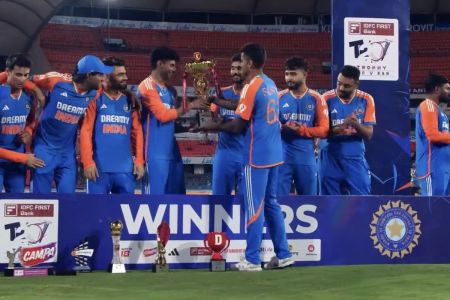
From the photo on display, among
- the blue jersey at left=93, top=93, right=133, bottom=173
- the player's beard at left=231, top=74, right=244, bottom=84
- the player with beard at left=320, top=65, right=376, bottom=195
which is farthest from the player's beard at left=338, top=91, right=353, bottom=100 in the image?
the blue jersey at left=93, top=93, right=133, bottom=173

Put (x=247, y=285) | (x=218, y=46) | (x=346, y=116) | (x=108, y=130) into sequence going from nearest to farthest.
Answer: (x=247, y=285) → (x=108, y=130) → (x=346, y=116) → (x=218, y=46)

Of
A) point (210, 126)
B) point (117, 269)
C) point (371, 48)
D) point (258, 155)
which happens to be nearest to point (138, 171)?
point (210, 126)

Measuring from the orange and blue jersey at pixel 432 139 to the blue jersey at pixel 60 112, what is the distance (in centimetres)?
396

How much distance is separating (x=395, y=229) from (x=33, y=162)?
12.2 ft

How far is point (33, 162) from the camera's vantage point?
8.20 metres

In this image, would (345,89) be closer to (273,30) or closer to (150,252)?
(150,252)

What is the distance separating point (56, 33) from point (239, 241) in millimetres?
25733

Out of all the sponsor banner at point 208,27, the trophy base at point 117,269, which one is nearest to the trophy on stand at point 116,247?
the trophy base at point 117,269

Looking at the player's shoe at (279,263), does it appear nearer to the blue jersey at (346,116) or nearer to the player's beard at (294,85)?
the blue jersey at (346,116)

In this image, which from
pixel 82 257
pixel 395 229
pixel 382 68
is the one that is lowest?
pixel 82 257

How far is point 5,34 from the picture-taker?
2081cm

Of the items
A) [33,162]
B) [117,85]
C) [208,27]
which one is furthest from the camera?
[208,27]

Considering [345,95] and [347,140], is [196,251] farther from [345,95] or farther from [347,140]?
[345,95]

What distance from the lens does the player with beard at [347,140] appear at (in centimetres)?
924
